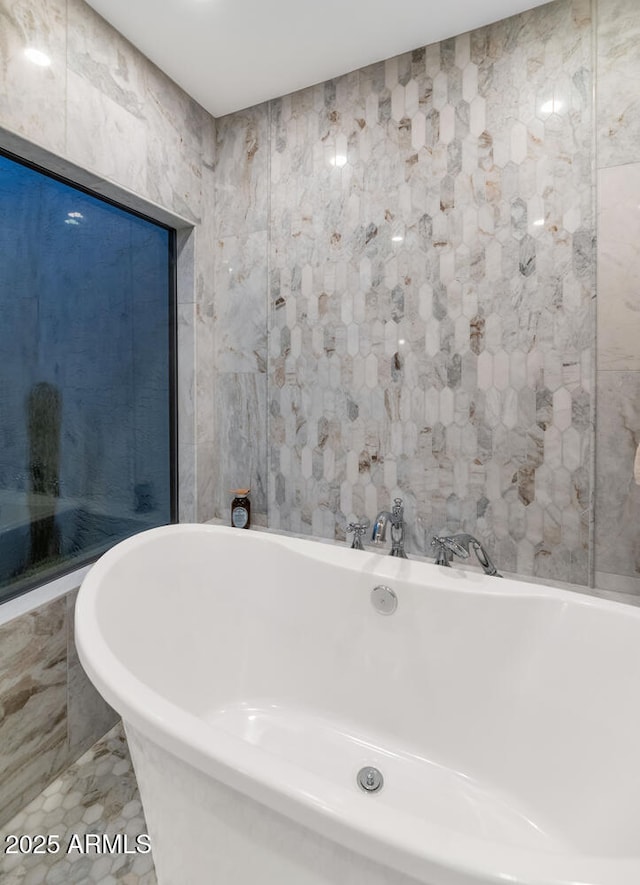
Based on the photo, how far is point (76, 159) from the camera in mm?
1471

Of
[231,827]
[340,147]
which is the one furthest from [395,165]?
[231,827]

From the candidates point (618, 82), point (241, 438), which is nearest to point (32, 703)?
point (241, 438)

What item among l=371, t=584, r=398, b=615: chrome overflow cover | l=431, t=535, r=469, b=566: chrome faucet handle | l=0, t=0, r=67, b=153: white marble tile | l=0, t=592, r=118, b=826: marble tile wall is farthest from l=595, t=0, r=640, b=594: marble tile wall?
l=0, t=592, r=118, b=826: marble tile wall

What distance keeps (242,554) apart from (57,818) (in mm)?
926

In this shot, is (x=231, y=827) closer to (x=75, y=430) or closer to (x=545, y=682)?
(x=545, y=682)

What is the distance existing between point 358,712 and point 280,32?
2394 millimetres

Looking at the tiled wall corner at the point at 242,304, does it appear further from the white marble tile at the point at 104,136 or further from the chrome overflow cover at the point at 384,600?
the chrome overflow cover at the point at 384,600

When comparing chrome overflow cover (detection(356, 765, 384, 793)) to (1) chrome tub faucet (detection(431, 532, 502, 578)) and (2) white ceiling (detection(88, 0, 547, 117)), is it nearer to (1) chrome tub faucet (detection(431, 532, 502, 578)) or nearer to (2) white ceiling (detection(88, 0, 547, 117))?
(1) chrome tub faucet (detection(431, 532, 502, 578))

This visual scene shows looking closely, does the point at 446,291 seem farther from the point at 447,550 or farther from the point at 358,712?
the point at 358,712

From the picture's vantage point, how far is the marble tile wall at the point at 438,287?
145 cm

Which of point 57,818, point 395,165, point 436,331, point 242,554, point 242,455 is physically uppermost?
point 395,165

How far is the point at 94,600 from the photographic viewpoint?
1211mm

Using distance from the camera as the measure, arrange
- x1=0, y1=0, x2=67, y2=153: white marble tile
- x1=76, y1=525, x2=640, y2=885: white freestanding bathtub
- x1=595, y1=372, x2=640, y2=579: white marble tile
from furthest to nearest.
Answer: x1=595, y1=372, x2=640, y2=579: white marble tile → x1=0, y1=0, x2=67, y2=153: white marble tile → x1=76, y1=525, x2=640, y2=885: white freestanding bathtub

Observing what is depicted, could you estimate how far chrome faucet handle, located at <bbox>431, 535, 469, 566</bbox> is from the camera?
1.44m
